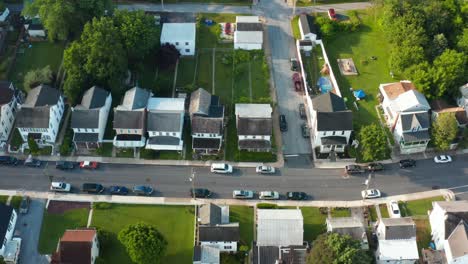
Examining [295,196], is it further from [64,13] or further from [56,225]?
[64,13]

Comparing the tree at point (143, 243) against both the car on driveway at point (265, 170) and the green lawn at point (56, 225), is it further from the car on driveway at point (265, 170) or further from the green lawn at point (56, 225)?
the car on driveway at point (265, 170)

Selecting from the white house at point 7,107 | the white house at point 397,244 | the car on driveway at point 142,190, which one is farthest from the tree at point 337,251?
the white house at point 7,107

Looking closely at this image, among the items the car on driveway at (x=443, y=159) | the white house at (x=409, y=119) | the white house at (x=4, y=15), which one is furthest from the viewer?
the white house at (x=4, y=15)

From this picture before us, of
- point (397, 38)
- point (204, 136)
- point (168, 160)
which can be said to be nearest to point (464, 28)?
point (397, 38)

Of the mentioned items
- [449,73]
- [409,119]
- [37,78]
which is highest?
[449,73]

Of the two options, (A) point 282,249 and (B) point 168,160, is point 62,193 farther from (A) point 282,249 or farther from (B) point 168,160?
(A) point 282,249

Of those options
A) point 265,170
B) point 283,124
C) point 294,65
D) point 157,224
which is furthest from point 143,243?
point 294,65
